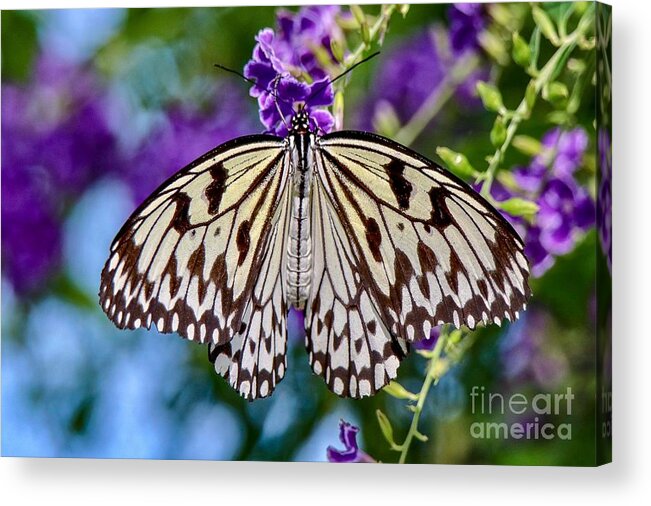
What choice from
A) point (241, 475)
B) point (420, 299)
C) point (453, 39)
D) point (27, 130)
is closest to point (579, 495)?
point (420, 299)

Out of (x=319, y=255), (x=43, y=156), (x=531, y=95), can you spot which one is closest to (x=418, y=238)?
(x=319, y=255)

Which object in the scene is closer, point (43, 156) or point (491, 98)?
point (491, 98)

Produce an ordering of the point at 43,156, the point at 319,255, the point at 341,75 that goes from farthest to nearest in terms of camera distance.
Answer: the point at 43,156 < the point at 341,75 < the point at 319,255

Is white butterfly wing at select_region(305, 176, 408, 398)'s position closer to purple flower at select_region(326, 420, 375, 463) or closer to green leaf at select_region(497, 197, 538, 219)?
purple flower at select_region(326, 420, 375, 463)

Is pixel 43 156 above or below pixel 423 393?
above

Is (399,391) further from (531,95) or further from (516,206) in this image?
(531,95)

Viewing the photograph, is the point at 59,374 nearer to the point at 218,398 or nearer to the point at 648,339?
the point at 218,398

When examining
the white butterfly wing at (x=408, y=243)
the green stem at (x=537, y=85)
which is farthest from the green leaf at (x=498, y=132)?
the white butterfly wing at (x=408, y=243)

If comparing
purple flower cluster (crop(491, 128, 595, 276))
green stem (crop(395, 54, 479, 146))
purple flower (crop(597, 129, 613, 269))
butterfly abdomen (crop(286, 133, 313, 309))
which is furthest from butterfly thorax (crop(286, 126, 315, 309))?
purple flower (crop(597, 129, 613, 269))
